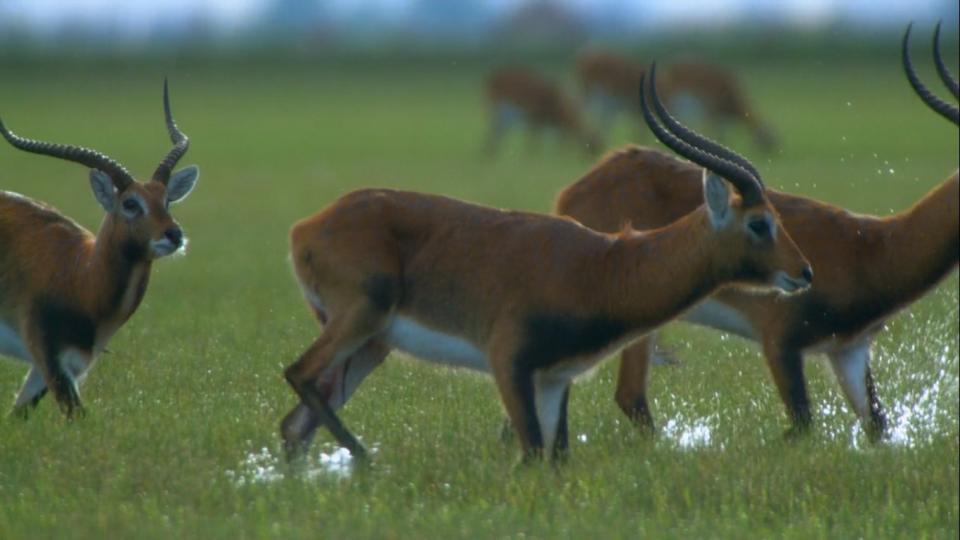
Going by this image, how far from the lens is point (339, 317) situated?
321 inches

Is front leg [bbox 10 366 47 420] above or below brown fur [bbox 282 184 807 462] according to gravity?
below

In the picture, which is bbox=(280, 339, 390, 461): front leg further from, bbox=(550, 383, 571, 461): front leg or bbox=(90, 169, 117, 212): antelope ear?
bbox=(90, 169, 117, 212): antelope ear

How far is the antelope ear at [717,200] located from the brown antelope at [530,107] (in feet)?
→ 101

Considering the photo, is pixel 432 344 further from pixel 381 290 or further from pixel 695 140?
pixel 695 140

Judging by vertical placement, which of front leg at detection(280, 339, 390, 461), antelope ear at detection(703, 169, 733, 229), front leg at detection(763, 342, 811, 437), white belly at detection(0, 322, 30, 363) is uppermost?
antelope ear at detection(703, 169, 733, 229)

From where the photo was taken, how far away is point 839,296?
895cm

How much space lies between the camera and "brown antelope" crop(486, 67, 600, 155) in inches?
1537

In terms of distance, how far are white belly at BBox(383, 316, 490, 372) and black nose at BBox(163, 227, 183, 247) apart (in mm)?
1269

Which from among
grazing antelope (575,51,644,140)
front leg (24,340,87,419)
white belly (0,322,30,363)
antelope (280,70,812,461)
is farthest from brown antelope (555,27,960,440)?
grazing antelope (575,51,644,140)

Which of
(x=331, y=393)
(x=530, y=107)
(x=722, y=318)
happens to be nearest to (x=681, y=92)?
(x=530, y=107)

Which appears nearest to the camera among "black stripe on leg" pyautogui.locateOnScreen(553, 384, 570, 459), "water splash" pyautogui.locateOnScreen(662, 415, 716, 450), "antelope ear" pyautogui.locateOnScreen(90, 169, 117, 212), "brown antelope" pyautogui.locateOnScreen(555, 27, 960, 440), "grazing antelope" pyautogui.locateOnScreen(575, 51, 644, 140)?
"black stripe on leg" pyautogui.locateOnScreen(553, 384, 570, 459)

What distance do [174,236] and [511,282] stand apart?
177cm

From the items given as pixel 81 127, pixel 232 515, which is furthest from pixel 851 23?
pixel 232 515

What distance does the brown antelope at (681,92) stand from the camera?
127 feet
